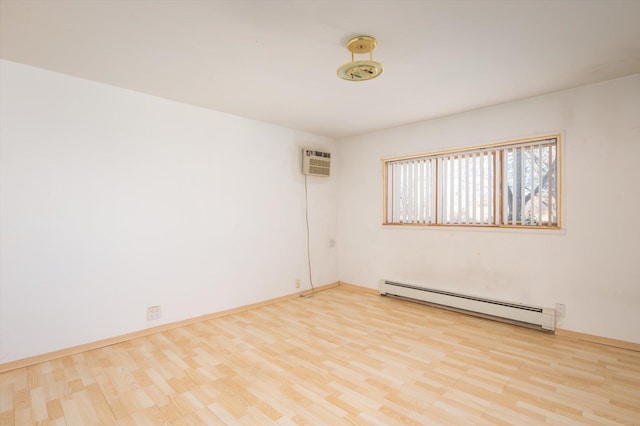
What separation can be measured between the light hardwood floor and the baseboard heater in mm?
128

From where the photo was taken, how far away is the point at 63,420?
72.9 inches

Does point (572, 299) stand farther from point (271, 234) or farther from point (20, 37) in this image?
point (20, 37)

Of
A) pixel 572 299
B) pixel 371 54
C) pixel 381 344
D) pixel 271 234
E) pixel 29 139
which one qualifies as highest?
pixel 371 54

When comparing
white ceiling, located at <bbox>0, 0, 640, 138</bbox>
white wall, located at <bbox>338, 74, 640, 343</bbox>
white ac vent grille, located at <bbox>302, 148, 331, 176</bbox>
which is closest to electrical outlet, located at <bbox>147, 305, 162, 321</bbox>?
white ceiling, located at <bbox>0, 0, 640, 138</bbox>

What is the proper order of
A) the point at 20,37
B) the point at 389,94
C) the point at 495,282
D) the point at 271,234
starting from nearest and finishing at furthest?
the point at 20,37
the point at 389,94
the point at 495,282
the point at 271,234

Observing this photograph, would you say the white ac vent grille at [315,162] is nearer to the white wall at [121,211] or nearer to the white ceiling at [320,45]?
the white wall at [121,211]

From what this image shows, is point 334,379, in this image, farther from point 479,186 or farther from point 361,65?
point 479,186

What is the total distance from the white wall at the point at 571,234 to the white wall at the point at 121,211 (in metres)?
2.27

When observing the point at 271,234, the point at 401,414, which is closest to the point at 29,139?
the point at 271,234

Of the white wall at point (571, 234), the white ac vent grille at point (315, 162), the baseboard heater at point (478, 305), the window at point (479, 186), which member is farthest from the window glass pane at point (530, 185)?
the white ac vent grille at point (315, 162)

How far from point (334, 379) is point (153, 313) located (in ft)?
6.80

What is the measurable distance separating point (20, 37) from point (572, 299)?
5.16 m

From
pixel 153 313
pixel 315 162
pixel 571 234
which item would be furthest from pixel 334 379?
pixel 315 162

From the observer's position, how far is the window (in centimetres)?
323
